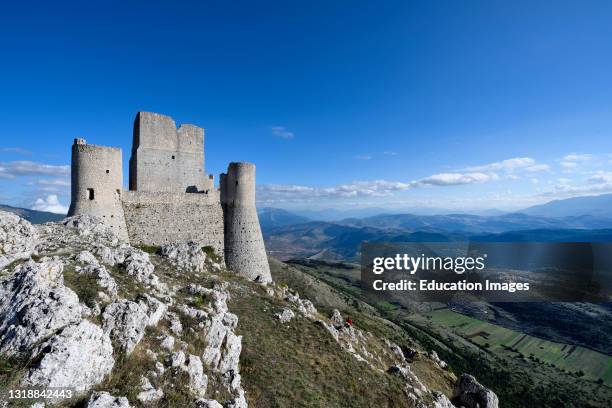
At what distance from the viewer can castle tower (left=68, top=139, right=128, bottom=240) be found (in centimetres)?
2711

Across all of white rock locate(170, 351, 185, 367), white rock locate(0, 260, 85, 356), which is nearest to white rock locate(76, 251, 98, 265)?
white rock locate(0, 260, 85, 356)

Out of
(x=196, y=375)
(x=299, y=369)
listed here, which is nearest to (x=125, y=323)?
(x=196, y=375)

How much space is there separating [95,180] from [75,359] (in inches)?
837

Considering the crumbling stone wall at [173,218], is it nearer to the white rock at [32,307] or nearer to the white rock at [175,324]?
the white rock at [175,324]

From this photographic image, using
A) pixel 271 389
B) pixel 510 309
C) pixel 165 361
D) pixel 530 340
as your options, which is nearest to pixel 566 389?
pixel 530 340

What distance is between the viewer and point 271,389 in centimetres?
1564

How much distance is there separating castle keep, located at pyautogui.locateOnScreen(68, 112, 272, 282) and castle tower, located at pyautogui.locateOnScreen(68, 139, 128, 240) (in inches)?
2.7

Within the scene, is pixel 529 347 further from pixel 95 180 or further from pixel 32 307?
pixel 32 307

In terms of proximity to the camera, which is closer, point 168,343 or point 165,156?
point 168,343

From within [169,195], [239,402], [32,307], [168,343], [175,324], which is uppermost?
[169,195]

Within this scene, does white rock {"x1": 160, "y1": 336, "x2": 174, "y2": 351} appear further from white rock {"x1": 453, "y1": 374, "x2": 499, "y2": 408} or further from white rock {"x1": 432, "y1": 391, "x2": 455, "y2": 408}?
white rock {"x1": 453, "y1": 374, "x2": 499, "y2": 408}

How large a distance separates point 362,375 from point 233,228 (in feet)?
71.8

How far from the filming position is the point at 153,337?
13.2 metres

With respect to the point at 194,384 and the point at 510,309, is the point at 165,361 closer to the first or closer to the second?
the point at 194,384
